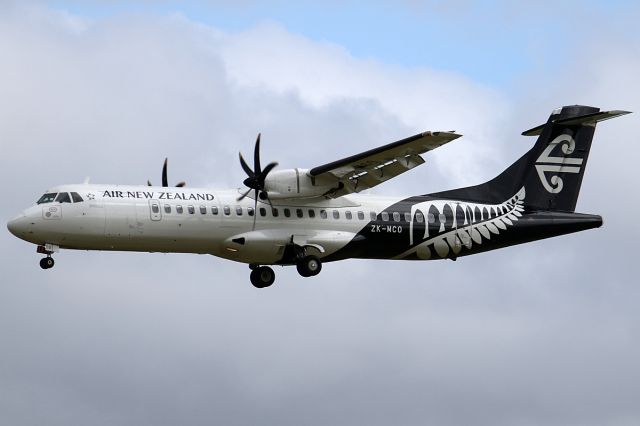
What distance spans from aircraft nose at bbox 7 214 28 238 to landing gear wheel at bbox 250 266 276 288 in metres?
6.61

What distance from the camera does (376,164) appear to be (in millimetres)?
32875

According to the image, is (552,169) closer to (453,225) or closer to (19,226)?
(453,225)

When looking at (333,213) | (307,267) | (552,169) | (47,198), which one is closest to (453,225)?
(333,213)

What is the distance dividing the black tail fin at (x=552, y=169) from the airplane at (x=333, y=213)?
0.03m

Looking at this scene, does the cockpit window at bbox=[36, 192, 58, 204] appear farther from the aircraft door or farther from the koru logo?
the koru logo

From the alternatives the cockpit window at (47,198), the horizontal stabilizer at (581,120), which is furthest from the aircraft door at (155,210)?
the horizontal stabilizer at (581,120)

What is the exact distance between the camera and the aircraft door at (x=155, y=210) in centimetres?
3234

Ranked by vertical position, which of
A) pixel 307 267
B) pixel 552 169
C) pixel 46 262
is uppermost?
pixel 552 169

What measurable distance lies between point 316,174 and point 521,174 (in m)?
6.92

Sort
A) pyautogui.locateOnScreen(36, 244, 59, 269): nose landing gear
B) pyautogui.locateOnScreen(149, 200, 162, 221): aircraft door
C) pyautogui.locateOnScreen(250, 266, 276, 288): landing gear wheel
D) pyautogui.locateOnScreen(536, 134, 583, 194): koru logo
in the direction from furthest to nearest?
pyautogui.locateOnScreen(536, 134, 583, 194): koru logo, pyautogui.locateOnScreen(250, 266, 276, 288): landing gear wheel, pyautogui.locateOnScreen(149, 200, 162, 221): aircraft door, pyautogui.locateOnScreen(36, 244, 59, 269): nose landing gear

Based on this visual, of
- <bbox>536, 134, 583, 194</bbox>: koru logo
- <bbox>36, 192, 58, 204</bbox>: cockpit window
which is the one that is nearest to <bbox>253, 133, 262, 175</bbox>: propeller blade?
<bbox>36, 192, 58, 204</bbox>: cockpit window

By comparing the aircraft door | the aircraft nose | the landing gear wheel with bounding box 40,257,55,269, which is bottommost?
the landing gear wheel with bounding box 40,257,55,269

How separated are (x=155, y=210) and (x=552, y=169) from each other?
38.2ft

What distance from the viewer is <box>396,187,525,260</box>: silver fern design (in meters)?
34.9
